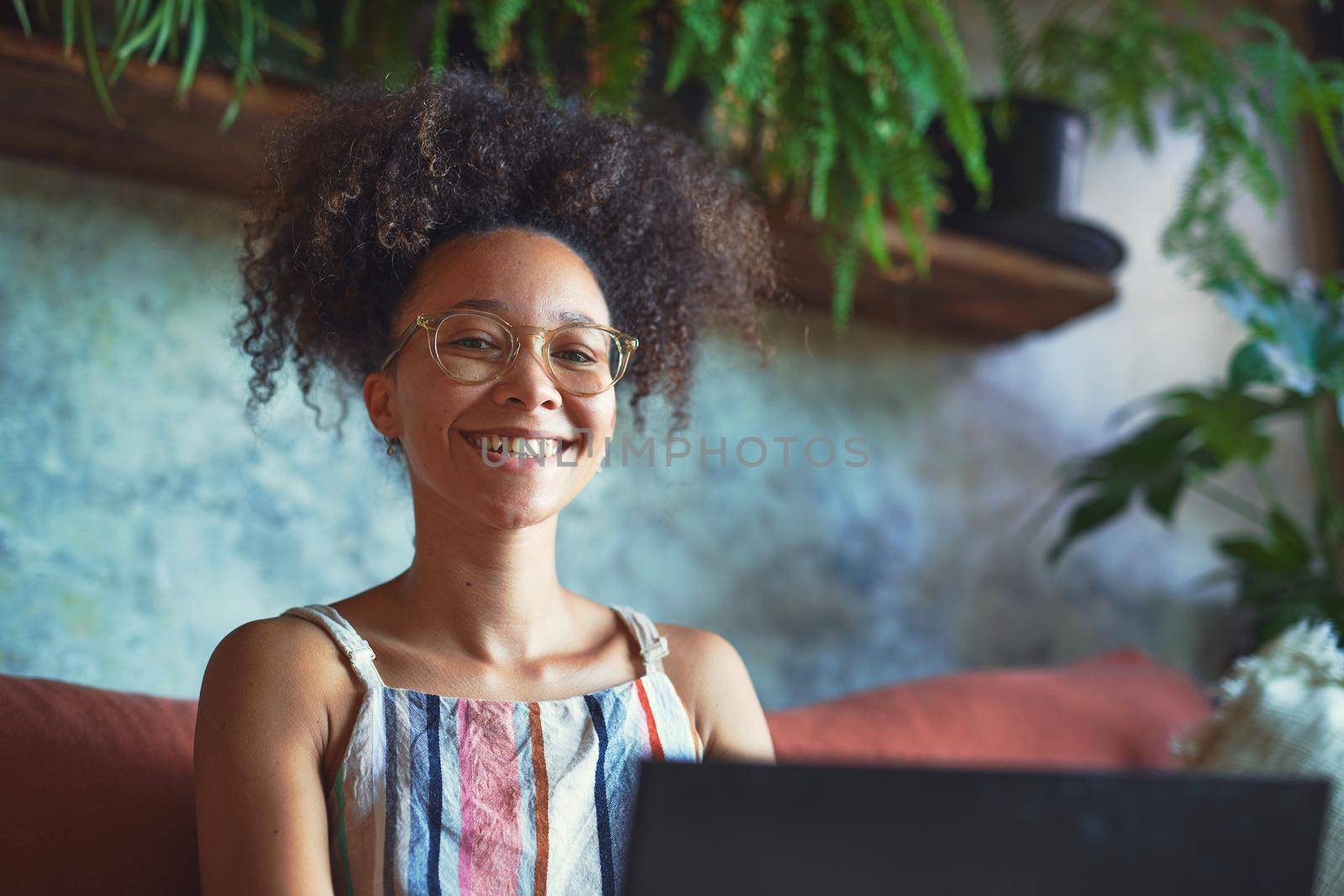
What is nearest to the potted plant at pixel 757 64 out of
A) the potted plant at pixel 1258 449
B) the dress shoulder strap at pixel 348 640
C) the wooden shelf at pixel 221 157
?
the wooden shelf at pixel 221 157

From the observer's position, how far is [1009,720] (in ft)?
5.50

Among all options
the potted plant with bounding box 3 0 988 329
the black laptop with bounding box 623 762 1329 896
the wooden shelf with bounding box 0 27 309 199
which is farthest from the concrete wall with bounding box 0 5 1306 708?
the black laptop with bounding box 623 762 1329 896

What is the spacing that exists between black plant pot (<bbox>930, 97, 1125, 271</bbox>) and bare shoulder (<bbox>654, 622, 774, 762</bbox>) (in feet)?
3.22

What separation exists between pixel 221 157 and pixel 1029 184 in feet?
4.01

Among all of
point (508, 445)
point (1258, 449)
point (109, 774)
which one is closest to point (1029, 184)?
point (1258, 449)

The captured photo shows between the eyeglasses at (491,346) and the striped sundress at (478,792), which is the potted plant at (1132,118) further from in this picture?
the striped sundress at (478,792)

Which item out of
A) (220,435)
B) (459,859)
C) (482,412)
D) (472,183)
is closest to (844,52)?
(472,183)

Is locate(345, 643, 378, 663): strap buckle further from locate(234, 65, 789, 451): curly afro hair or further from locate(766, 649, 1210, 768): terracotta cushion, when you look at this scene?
locate(766, 649, 1210, 768): terracotta cushion

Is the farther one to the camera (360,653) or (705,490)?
(705,490)

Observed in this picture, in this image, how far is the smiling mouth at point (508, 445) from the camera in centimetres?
106

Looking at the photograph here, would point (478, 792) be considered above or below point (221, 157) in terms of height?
below

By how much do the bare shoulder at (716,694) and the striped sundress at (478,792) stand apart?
0.31 ft

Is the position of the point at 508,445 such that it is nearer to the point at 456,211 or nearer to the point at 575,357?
the point at 575,357

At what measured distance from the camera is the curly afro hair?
1162mm
